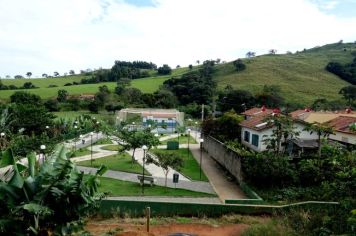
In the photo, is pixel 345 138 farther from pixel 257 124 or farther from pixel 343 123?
pixel 257 124

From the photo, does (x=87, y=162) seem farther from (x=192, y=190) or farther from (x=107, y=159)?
(x=192, y=190)

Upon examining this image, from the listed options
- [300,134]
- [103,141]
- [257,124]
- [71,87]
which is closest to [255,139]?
[257,124]

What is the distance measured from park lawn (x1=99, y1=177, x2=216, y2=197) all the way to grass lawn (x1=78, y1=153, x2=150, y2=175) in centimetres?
444

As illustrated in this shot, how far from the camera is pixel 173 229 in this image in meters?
16.9

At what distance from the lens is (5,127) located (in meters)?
37.8

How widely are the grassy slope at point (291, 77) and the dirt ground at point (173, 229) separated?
66424 millimetres

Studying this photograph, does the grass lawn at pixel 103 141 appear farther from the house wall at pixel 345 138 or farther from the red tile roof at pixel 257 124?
the house wall at pixel 345 138

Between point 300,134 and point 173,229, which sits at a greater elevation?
point 300,134

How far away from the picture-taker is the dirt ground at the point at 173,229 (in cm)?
1611

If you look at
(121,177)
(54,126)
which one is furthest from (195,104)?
(121,177)

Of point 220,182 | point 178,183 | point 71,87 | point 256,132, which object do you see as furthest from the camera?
point 71,87

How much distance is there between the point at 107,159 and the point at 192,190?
13454mm

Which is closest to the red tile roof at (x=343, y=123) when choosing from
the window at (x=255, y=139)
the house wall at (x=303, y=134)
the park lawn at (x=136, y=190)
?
the house wall at (x=303, y=134)

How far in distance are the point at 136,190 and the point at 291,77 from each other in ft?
279
